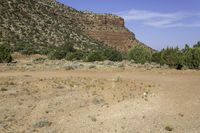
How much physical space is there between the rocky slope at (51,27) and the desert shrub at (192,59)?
35.1 metres

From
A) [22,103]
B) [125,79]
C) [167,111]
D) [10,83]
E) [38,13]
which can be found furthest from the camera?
[38,13]

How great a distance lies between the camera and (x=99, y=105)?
706 inches

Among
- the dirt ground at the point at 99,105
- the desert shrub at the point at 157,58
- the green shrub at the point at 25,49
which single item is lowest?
the dirt ground at the point at 99,105

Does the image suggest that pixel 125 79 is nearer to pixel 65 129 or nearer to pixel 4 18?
pixel 65 129

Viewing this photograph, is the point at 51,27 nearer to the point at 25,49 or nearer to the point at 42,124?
the point at 25,49

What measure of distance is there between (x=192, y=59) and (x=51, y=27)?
145 ft

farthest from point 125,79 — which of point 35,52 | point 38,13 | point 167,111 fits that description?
point 38,13

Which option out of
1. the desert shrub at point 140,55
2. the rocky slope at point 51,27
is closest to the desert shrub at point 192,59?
the desert shrub at point 140,55

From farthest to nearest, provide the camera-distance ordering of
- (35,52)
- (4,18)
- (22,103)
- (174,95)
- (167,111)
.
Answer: (4,18)
(35,52)
(174,95)
(22,103)
(167,111)

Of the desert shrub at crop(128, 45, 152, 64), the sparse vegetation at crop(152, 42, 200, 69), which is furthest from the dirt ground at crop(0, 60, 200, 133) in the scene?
the desert shrub at crop(128, 45, 152, 64)

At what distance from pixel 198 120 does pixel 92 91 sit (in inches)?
265

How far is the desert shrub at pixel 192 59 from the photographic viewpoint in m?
34.4

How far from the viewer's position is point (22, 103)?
1811 cm

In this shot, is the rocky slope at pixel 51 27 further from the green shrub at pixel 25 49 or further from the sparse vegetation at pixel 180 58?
the sparse vegetation at pixel 180 58
